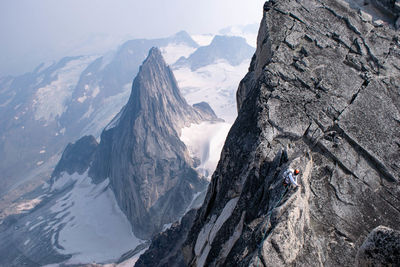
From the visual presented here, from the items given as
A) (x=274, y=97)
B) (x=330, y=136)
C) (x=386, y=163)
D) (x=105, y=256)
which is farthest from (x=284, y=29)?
(x=105, y=256)

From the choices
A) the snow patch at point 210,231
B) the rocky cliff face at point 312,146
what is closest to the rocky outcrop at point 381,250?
the rocky cliff face at point 312,146

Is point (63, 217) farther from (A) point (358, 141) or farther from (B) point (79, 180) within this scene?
(A) point (358, 141)

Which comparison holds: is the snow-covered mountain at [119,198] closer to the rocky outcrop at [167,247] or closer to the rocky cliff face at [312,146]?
the rocky outcrop at [167,247]

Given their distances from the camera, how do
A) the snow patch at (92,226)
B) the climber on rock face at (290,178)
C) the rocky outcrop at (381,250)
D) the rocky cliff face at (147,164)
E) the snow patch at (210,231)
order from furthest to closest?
1. the rocky cliff face at (147,164)
2. the snow patch at (92,226)
3. the snow patch at (210,231)
4. the climber on rock face at (290,178)
5. the rocky outcrop at (381,250)

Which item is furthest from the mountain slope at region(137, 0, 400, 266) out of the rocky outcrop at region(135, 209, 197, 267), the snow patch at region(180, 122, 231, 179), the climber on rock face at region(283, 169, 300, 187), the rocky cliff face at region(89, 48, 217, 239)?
the snow patch at region(180, 122, 231, 179)

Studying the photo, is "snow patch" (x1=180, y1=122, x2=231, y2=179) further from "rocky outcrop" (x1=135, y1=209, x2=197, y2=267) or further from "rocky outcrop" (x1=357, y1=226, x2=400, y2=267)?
"rocky outcrop" (x1=357, y1=226, x2=400, y2=267)

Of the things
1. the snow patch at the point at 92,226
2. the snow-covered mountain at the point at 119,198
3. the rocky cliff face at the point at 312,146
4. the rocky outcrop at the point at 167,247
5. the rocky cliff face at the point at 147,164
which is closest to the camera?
the rocky cliff face at the point at 312,146
